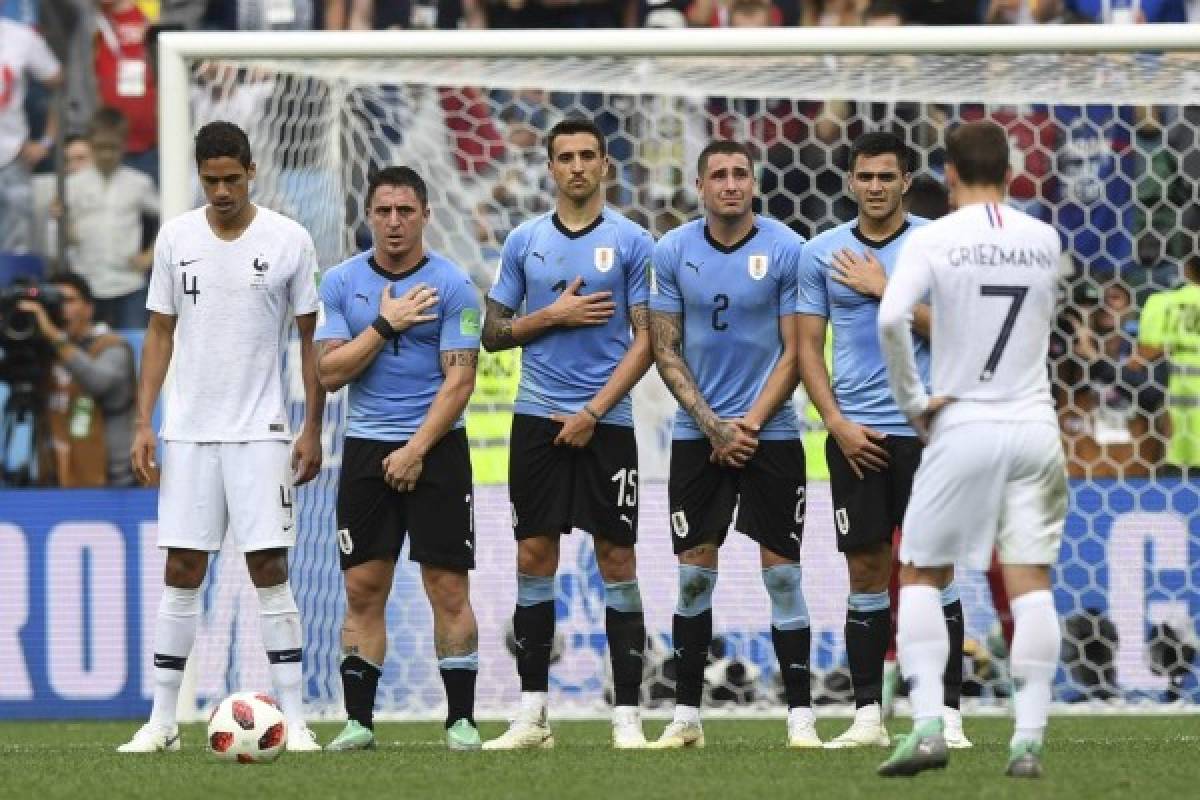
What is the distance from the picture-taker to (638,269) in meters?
8.78

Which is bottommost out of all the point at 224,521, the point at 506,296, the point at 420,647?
the point at 420,647

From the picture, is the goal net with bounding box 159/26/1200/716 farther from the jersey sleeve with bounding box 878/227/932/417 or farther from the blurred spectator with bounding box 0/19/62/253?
the jersey sleeve with bounding box 878/227/932/417

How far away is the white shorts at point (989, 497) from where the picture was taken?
22.5 feet

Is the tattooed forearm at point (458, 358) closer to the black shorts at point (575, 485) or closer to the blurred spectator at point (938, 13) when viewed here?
the black shorts at point (575, 485)

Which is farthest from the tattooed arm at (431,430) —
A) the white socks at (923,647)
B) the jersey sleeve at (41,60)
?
the jersey sleeve at (41,60)

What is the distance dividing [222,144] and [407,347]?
101 cm

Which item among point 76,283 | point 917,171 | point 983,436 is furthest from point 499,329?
point 76,283

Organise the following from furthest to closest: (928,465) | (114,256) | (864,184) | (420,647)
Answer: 1. (114,256)
2. (420,647)
3. (864,184)
4. (928,465)

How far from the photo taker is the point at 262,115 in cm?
1180

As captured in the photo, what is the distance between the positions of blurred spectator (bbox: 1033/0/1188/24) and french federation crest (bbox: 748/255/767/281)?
6.10 meters

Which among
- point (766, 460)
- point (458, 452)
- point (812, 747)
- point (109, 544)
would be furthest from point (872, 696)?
point (109, 544)

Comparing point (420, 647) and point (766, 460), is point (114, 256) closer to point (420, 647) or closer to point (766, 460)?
point (420, 647)

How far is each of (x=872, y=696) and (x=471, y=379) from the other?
1.86 m

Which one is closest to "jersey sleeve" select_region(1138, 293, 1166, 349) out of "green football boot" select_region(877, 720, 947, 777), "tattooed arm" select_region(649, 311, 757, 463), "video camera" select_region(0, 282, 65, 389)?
"tattooed arm" select_region(649, 311, 757, 463)
